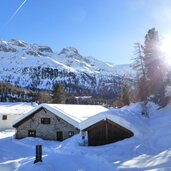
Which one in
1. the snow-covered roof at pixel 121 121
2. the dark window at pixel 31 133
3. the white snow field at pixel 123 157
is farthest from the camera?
the dark window at pixel 31 133

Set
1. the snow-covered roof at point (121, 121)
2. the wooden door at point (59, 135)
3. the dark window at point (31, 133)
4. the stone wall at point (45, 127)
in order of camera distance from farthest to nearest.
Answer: the dark window at point (31, 133) < the wooden door at point (59, 135) < the stone wall at point (45, 127) < the snow-covered roof at point (121, 121)

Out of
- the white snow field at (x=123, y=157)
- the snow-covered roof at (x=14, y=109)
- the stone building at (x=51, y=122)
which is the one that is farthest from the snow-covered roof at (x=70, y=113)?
the snow-covered roof at (x=14, y=109)

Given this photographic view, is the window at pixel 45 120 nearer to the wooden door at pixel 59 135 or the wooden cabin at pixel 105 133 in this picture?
the wooden door at pixel 59 135

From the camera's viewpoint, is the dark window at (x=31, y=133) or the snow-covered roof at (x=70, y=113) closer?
the snow-covered roof at (x=70, y=113)

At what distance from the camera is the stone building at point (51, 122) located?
43062 millimetres

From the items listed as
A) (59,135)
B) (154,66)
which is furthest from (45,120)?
(154,66)

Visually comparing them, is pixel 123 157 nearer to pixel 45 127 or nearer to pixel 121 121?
pixel 121 121

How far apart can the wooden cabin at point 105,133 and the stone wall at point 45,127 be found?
29.4 ft

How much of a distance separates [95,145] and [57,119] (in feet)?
40.9

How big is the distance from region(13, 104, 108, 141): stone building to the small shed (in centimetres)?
814

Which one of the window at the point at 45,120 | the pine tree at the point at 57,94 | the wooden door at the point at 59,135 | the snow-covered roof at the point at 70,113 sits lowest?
the wooden door at the point at 59,135

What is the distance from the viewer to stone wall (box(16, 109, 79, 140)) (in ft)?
143

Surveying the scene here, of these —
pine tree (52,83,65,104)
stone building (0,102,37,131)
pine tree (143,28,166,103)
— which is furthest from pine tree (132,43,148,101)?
pine tree (52,83,65,104)

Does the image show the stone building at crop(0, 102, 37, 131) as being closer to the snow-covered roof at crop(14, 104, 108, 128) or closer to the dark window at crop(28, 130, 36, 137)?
the dark window at crop(28, 130, 36, 137)
